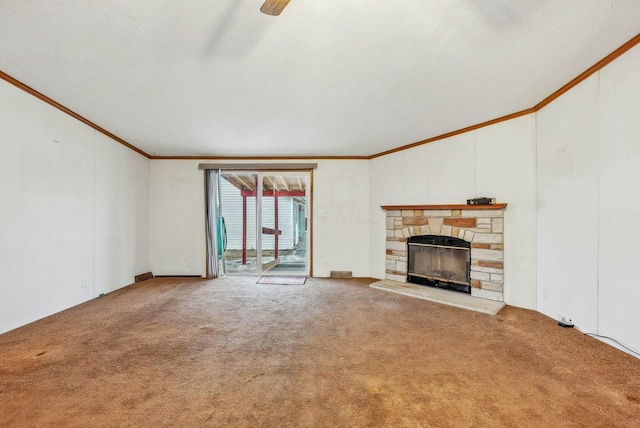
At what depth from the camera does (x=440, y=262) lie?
12.8ft

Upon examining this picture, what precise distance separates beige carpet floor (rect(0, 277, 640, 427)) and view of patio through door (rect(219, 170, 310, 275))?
115 inches

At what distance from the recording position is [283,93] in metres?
2.51

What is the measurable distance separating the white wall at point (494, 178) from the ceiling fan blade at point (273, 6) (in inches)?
125

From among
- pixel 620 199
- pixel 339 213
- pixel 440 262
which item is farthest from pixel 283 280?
pixel 620 199

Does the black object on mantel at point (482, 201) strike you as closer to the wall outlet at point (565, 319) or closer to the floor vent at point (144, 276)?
the wall outlet at point (565, 319)

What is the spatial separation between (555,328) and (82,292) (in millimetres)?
5411

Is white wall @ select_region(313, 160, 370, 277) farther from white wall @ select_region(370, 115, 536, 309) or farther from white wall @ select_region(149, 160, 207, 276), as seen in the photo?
white wall @ select_region(149, 160, 207, 276)

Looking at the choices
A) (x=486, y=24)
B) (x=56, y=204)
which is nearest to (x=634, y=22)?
(x=486, y=24)

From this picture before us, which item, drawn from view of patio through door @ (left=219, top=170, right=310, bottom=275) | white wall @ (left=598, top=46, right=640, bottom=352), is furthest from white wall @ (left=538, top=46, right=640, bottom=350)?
view of patio through door @ (left=219, top=170, right=310, bottom=275)

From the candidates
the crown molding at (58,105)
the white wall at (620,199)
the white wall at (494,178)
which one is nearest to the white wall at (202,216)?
the white wall at (494,178)

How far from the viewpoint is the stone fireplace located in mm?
3232

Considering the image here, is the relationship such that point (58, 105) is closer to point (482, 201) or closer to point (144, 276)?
point (144, 276)

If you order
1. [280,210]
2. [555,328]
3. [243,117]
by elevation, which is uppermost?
[243,117]

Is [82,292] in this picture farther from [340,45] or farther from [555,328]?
[555,328]
